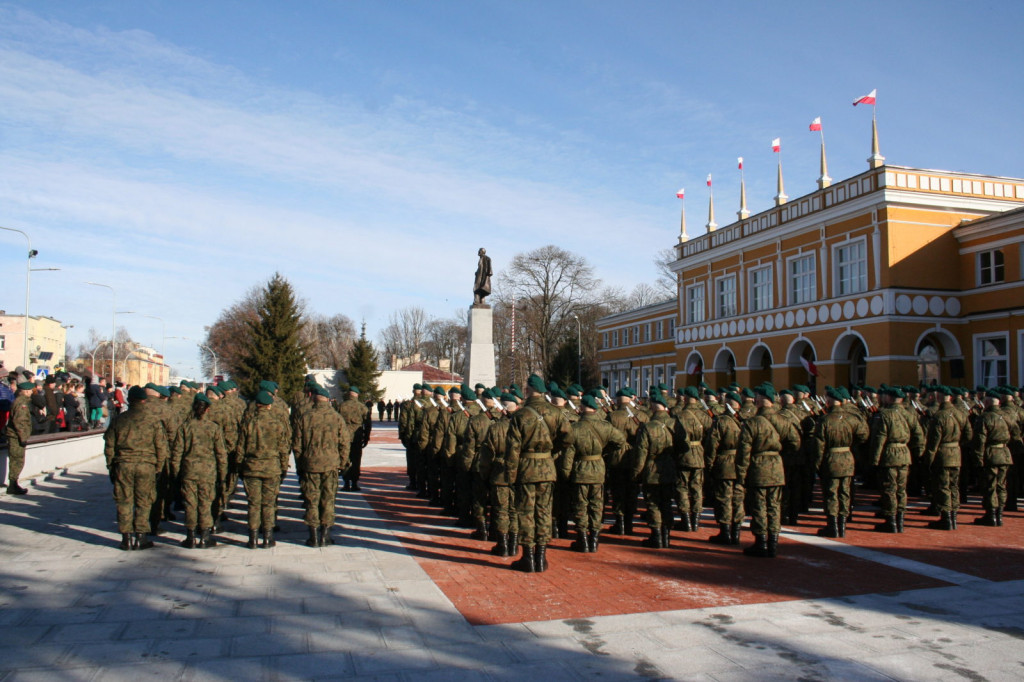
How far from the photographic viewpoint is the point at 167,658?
513 centimetres

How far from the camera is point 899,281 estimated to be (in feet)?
86.7

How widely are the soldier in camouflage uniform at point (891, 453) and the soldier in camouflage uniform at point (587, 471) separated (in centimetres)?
375

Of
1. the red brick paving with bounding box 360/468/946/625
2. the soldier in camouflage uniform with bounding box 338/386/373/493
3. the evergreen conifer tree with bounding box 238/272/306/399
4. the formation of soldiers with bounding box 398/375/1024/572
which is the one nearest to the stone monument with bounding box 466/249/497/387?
the soldier in camouflage uniform with bounding box 338/386/373/493

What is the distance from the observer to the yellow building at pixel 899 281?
25516 mm

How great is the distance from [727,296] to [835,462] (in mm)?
28612

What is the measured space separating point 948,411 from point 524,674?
8292 mm

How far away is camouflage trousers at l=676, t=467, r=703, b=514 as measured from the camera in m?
9.73

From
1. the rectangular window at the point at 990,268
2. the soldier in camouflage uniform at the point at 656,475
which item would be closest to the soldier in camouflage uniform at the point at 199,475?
the soldier in camouflage uniform at the point at 656,475

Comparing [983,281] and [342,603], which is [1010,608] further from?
[983,281]

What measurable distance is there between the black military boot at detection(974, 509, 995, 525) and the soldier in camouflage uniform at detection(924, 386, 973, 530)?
753mm

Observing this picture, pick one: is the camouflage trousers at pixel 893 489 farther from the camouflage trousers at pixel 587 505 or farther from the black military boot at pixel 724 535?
the camouflage trousers at pixel 587 505

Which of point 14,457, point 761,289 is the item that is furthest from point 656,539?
point 761,289

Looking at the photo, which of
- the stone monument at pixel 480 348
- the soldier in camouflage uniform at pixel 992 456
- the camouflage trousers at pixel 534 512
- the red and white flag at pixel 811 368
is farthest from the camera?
the red and white flag at pixel 811 368

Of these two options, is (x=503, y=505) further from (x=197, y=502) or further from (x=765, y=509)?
(x=197, y=502)
